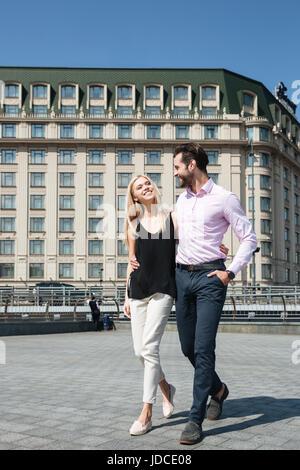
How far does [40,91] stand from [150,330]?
56.2 meters

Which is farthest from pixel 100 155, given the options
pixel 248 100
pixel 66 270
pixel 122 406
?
pixel 122 406

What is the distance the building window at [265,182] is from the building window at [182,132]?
8370 mm

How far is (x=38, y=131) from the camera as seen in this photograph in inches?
2208

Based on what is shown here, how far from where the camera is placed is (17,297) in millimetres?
21250

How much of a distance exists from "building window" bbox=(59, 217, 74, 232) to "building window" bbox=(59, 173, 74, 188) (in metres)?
3.21

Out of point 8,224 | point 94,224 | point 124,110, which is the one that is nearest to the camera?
point 8,224

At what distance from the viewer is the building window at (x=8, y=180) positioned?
55.9 meters

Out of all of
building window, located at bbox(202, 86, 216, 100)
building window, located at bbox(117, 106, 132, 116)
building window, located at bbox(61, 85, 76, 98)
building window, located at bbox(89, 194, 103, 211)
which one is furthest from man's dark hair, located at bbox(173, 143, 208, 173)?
building window, located at bbox(202, 86, 216, 100)

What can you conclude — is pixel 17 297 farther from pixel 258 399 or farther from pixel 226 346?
pixel 258 399

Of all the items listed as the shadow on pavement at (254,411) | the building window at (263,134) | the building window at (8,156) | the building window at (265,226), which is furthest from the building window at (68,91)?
the shadow on pavement at (254,411)

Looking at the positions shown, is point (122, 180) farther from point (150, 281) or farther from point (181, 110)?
point (150, 281)

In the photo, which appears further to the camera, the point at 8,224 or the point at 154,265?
the point at 8,224

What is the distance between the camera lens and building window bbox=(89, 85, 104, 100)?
5775 centimetres

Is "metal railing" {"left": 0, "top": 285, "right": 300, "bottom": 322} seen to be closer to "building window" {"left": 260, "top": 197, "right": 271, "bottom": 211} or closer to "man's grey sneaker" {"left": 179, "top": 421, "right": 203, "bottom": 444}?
"man's grey sneaker" {"left": 179, "top": 421, "right": 203, "bottom": 444}
